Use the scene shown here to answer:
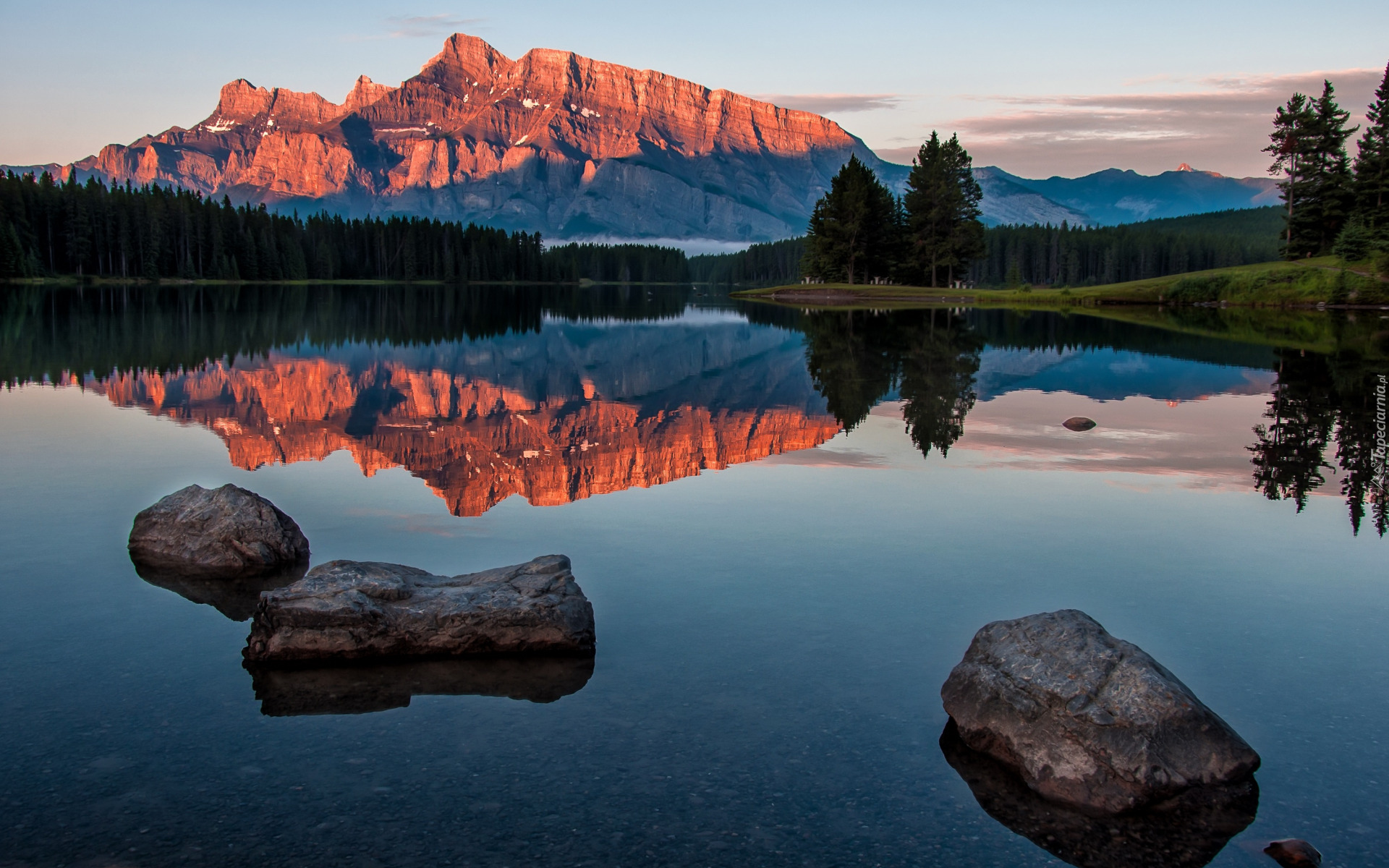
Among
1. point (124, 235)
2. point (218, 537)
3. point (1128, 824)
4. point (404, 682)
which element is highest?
point (124, 235)

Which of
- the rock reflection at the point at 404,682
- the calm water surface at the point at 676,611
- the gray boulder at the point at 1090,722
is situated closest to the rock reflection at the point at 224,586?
the calm water surface at the point at 676,611

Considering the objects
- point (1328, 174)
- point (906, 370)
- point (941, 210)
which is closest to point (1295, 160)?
point (1328, 174)

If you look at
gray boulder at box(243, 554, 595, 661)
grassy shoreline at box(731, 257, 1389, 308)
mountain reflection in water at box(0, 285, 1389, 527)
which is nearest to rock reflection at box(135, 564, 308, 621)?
gray boulder at box(243, 554, 595, 661)

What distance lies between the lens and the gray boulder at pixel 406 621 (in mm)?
9953

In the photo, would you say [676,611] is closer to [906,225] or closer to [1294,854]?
[1294,854]

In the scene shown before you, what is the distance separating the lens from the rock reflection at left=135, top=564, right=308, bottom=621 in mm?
11609

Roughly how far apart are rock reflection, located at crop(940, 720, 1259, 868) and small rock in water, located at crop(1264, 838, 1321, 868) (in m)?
0.29

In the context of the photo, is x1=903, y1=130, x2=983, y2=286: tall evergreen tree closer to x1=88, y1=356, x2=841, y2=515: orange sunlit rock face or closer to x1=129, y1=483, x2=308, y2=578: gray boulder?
x1=88, y1=356, x2=841, y2=515: orange sunlit rock face

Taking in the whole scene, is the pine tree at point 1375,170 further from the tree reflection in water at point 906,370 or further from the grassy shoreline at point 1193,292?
the tree reflection in water at point 906,370

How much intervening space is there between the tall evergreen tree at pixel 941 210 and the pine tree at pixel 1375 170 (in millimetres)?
37203

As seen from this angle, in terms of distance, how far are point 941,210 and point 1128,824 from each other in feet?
379

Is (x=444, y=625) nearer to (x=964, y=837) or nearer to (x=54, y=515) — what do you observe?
(x=964, y=837)

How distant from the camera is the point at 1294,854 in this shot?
6.80 meters

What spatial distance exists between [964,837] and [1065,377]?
32.0 meters
